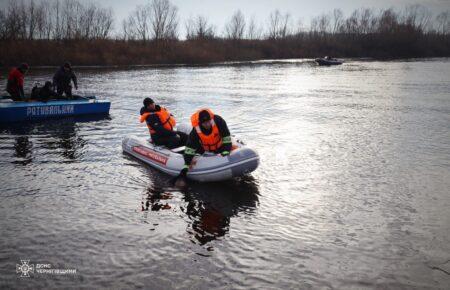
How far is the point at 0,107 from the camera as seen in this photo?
13422 millimetres

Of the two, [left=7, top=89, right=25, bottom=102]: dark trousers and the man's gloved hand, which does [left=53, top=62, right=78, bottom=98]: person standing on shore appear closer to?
[left=7, top=89, right=25, bottom=102]: dark trousers

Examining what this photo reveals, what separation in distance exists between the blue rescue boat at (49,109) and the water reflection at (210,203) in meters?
8.23

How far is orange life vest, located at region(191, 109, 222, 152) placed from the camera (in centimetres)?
784

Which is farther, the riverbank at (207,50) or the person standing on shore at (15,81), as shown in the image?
the riverbank at (207,50)

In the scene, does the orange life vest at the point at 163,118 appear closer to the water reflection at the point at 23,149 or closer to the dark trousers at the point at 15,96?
the water reflection at the point at 23,149

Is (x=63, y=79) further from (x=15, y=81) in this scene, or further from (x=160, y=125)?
(x=160, y=125)

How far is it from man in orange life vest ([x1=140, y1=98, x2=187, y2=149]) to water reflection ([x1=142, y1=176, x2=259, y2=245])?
5.71 ft

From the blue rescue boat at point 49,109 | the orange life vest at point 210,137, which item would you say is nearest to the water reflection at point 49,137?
the blue rescue boat at point 49,109

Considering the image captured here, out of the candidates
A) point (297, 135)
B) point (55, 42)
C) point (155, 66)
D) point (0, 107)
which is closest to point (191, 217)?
point (297, 135)

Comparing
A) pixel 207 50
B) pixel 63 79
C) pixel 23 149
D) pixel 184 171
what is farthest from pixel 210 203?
pixel 207 50

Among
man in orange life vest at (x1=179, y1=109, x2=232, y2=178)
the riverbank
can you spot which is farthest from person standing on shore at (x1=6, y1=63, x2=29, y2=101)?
the riverbank

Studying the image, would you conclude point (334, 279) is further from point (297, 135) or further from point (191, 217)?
point (297, 135)

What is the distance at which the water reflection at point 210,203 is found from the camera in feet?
20.7

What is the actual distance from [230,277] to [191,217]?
6.19 feet
